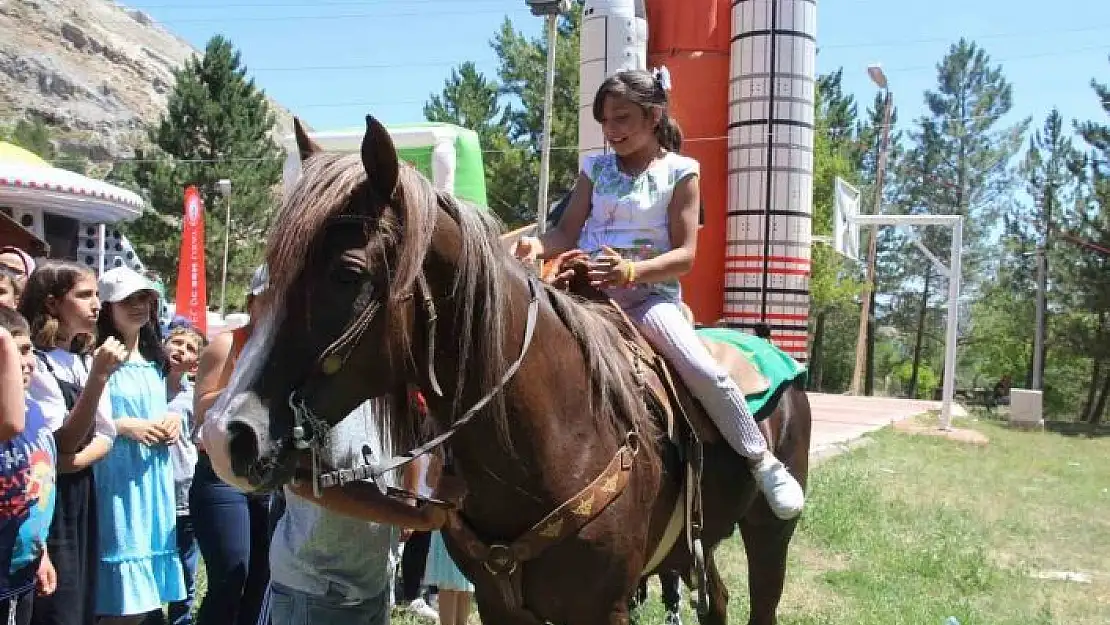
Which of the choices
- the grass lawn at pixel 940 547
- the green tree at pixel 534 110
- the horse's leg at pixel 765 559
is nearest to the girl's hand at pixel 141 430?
the grass lawn at pixel 940 547

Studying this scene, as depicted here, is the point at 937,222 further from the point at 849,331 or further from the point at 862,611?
the point at 849,331

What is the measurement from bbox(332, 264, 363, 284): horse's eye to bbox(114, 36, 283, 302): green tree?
3600 centimetres

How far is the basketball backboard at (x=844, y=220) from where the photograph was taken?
54.4 ft

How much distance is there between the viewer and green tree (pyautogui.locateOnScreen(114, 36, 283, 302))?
35.7 m

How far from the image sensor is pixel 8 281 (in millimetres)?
3623

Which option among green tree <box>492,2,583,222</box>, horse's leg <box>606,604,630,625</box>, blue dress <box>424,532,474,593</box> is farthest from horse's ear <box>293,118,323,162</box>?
green tree <box>492,2,583,222</box>

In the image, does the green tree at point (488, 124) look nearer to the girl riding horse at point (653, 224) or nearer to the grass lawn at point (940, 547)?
the grass lawn at point (940, 547)

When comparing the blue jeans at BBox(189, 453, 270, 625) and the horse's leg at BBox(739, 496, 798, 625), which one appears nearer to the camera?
the blue jeans at BBox(189, 453, 270, 625)

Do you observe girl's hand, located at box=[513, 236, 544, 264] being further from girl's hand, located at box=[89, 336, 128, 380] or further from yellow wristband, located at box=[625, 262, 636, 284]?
girl's hand, located at box=[89, 336, 128, 380]

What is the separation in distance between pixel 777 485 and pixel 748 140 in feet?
35.6

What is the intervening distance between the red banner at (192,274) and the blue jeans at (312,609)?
954 cm

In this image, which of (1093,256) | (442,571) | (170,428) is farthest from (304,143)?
(1093,256)

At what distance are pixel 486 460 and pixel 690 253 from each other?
1080 millimetres

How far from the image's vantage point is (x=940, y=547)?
24.0 ft
